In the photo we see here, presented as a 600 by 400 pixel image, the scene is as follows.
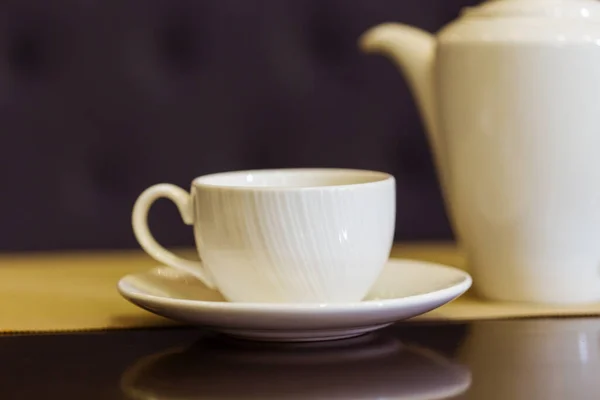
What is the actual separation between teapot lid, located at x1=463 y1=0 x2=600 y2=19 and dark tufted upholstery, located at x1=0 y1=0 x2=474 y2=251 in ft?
1.23

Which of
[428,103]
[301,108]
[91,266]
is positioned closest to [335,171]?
[428,103]

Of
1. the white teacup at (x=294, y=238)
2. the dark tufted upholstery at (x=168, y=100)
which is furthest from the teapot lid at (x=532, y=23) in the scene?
the dark tufted upholstery at (x=168, y=100)

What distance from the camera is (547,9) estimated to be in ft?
1.92

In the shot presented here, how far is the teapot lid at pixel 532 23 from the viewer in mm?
565

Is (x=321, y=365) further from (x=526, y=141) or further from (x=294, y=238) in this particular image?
(x=526, y=141)

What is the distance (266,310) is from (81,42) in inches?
22.8

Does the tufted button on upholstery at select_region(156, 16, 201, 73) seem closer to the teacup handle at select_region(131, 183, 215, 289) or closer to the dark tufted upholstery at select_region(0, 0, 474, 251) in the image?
the dark tufted upholstery at select_region(0, 0, 474, 251)

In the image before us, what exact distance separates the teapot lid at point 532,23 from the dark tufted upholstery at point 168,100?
1.21 ft

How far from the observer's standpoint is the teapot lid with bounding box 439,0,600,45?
565 mm

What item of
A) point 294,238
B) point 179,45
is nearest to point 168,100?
point 179,45

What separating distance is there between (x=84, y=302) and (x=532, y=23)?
34 cm

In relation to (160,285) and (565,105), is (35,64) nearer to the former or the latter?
(160,285)

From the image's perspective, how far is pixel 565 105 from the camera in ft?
1.85

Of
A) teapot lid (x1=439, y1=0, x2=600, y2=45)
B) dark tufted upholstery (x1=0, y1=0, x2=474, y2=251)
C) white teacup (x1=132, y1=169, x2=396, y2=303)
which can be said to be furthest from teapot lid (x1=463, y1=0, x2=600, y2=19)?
dark tufted upholstery (x1=0, y1=0, x2=474, y2=251)
